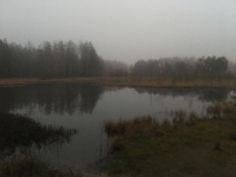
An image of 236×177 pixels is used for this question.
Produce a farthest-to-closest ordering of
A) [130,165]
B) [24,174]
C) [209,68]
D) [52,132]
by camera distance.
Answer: [209,68], [52,132], [130,165], [24,174]

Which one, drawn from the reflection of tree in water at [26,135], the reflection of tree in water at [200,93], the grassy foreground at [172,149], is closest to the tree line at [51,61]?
the reflection of tree in water at [200,93]

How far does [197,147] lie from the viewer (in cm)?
1131

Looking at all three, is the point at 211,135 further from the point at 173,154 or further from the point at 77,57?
the point at 77,57

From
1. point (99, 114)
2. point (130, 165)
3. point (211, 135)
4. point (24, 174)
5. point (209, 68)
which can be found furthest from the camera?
point (209, 68)

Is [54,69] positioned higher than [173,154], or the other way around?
[54,69]

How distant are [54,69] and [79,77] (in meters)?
6.98

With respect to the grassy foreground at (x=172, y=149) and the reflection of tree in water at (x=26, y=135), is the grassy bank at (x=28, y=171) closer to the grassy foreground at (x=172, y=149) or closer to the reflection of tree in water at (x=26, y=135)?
the grassy foreground at (x=172, y=149)

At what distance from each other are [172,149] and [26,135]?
287 inches

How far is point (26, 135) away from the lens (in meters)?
13.8

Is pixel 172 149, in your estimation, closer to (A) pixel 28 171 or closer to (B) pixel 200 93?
(A) pixel 28 171

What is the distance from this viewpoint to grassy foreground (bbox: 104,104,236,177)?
874 centimetres

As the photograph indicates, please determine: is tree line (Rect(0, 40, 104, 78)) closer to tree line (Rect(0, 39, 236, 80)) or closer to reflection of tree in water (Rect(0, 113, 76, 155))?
tree line (Rect(0, 39, 236, 80))

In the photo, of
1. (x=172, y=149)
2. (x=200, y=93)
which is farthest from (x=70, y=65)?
(x=172, y=149)

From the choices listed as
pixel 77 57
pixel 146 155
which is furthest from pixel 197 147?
pixel 77 57
